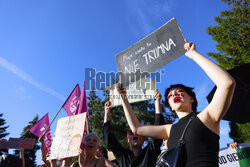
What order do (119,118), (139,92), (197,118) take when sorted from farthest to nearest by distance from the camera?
(119,118) < (139,92) < (197,118)

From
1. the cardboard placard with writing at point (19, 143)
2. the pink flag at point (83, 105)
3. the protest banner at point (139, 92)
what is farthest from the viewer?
the pink flag at point (83, 105)

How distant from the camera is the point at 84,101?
6887 mm

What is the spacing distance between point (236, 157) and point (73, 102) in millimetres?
5001

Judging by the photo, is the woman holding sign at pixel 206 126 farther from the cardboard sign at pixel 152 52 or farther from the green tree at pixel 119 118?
the green tree at pixel 119 118

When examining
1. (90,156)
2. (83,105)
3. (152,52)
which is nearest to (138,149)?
(90,156)

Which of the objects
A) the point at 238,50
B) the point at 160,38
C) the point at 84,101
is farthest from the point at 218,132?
the point at 238,50

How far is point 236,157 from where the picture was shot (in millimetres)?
4305

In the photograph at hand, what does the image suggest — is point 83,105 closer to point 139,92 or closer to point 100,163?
point 139,92

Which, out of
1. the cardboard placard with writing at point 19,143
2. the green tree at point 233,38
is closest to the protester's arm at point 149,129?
the cardboard placard with writing at point 19,143

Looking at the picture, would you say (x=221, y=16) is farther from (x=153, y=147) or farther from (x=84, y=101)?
(x=153, y=147)

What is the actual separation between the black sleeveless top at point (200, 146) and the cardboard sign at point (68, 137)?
3.68 metres

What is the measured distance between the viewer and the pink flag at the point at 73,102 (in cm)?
679

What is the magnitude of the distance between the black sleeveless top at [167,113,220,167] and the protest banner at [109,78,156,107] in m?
2.15

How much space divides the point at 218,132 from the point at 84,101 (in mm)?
5882
